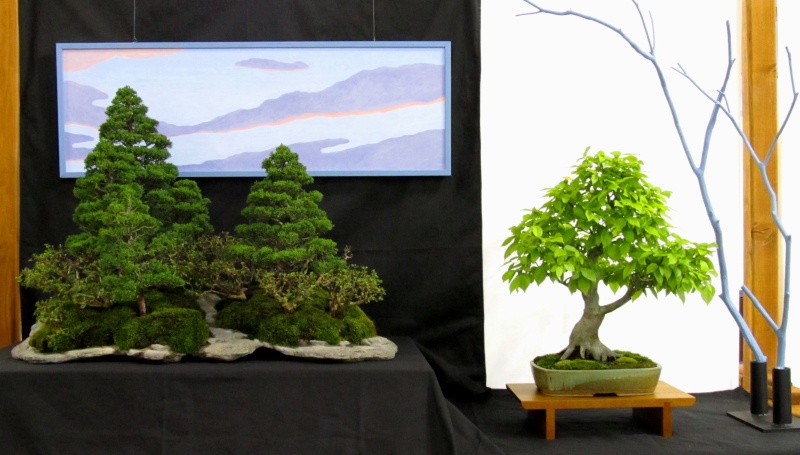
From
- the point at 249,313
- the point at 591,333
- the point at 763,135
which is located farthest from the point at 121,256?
the point at 763,135

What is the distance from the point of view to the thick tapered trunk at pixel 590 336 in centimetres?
210

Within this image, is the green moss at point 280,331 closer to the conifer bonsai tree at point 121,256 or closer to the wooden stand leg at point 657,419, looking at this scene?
the conifer bonsai tree at point 121,256

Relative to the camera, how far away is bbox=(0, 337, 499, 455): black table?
179 cm

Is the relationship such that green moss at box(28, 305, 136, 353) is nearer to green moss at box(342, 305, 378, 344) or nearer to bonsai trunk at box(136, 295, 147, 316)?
bonsai trunk at box(136, 295, 147, 316)

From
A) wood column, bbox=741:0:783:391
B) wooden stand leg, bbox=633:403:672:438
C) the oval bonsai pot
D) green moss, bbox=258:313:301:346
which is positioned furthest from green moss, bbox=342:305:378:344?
wood column, bbox=741:0:783:391

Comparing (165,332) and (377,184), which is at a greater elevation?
(377,184)

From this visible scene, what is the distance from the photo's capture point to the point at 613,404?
78.0 inches

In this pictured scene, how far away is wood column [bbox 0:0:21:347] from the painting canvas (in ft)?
0.62

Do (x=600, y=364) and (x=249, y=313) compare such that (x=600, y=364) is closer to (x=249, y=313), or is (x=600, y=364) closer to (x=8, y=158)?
(x=249, y=313)

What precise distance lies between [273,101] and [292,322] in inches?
34.3

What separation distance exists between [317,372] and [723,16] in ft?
6.38

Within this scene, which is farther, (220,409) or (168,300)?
(168,300)

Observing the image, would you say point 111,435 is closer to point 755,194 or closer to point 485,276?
point 485,276

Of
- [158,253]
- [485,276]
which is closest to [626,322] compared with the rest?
[485,276]
